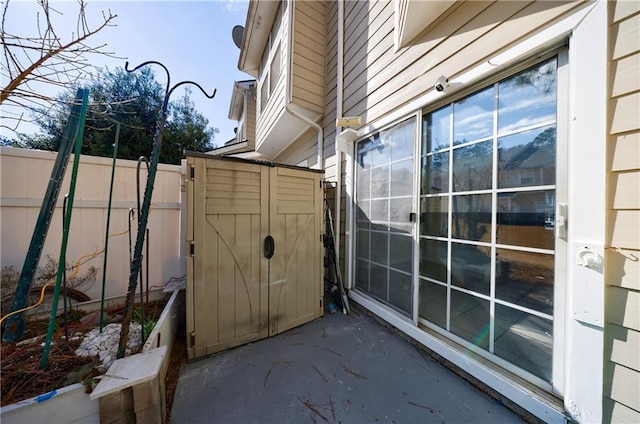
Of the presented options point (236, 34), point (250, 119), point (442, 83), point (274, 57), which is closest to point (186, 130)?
point (250, 119)

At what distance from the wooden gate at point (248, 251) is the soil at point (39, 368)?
0.58 meters

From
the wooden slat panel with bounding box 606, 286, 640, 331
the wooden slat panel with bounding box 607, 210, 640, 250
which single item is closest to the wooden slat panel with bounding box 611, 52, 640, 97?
the wooden slat panel with bounding box 607, 210, 640, 250

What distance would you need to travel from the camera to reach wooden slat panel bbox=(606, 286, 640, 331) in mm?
1080

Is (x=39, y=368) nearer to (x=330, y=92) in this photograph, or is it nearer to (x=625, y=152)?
(x=625, y=152)

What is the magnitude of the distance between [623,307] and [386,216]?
5.59 feet

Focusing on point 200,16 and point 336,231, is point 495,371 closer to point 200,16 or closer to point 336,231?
point 336,231

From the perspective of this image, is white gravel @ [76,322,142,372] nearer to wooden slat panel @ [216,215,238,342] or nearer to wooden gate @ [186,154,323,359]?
wooden gate @ [186,154,323,359]

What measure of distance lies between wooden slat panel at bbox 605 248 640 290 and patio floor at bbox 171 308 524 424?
3.52ft

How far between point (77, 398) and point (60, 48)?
2.01 metres

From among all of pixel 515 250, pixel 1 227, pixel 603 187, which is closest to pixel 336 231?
pixel 515 250

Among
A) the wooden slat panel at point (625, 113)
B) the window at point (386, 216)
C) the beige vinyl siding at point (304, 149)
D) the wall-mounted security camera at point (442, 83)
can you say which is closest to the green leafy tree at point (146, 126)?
the beige vinyl siding at point (304, 149)

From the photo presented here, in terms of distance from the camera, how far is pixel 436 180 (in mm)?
2066

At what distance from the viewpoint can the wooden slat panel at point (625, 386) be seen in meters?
1.08

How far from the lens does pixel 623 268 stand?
1.11 m
